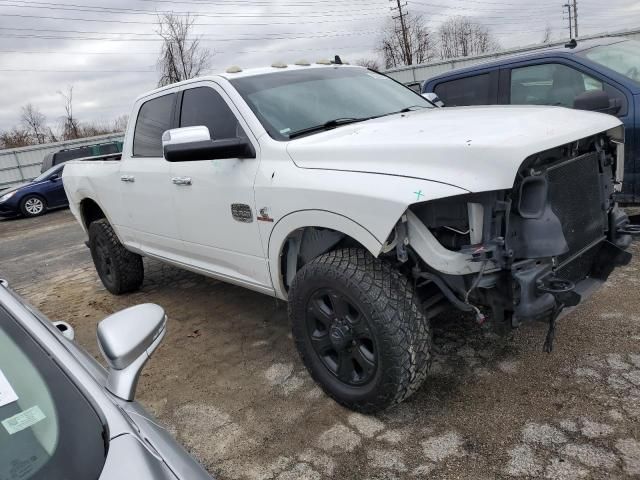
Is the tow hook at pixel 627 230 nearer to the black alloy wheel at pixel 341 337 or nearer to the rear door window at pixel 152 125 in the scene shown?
the black alloy wheel at pixel 341 337

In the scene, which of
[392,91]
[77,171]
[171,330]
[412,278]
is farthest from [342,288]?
[77,171]

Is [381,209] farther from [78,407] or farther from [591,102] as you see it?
[591,102]

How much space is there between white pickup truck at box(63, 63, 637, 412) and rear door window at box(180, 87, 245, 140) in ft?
0.05

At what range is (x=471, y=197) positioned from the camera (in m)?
2.35

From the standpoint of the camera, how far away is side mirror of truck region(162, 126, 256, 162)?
9.85 ft

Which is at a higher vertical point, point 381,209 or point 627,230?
point 381,209

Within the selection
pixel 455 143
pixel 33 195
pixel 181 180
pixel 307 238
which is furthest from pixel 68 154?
pixel 455 143

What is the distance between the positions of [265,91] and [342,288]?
5.20 ft

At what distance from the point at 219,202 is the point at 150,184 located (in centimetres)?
103

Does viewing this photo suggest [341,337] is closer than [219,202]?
Yes

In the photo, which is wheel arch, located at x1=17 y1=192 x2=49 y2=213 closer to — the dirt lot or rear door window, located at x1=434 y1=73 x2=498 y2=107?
the dirt lot

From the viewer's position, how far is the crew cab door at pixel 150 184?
13.5 ft

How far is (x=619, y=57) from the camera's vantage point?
5215mm

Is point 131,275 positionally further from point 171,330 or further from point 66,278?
point 66,278
